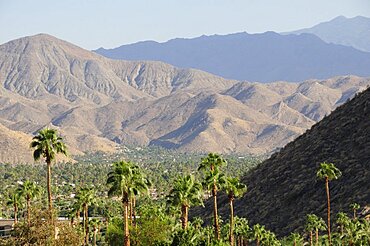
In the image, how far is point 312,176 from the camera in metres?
138

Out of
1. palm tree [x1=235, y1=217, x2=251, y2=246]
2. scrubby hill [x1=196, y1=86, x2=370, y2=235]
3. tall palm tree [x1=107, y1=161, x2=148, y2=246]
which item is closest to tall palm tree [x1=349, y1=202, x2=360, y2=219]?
scrubby hill [x1=196, y1=86, x2=370, y2=235]

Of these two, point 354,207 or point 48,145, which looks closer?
point 48,145

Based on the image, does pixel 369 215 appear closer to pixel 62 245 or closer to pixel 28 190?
pixel 28 190

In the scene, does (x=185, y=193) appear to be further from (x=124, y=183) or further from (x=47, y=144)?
(x=124, y=183)

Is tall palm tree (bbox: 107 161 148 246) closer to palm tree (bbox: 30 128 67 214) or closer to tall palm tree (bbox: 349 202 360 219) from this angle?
palm tree (bbox: 30 128 67 214)

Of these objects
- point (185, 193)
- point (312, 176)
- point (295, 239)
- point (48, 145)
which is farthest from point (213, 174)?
point (312, 176)

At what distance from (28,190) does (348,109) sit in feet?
278

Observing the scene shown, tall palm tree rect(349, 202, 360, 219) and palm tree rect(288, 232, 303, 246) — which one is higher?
tall palm tree rect(349, 202, 360, 219)

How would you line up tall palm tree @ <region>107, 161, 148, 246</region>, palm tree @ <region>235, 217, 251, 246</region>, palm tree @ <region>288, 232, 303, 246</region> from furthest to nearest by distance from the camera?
palm tree @ <region>235, 217, 251, 246</region>
palm tree @ <region>288, 232, 303, 246</region>
tall palm tree @ <region>107, 161, 148, 246</region>

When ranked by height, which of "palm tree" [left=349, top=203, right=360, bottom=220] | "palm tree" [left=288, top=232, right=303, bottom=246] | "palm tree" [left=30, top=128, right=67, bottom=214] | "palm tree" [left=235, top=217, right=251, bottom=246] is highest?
"palm tree" [left=30, top=128, right=67, bottom=214]

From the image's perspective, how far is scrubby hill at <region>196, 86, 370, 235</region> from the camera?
4946 inches

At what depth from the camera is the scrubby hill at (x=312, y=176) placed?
125625 mm

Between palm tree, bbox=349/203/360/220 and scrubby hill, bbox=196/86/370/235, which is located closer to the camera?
palm tree, bbox=349/203/360/220

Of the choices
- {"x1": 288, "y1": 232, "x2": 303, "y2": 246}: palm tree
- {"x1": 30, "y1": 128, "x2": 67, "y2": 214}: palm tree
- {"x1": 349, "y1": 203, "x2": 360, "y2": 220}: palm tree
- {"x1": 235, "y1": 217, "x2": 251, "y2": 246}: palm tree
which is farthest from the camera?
{"x1": 349, "y1": 203, "x2": 360, "y2": 220}: palm tree
